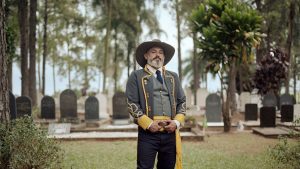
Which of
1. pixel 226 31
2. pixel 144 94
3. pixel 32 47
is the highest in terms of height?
pixel 32 47

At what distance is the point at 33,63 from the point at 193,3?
10.8 meters

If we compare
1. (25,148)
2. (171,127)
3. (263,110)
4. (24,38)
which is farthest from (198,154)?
(24,38)

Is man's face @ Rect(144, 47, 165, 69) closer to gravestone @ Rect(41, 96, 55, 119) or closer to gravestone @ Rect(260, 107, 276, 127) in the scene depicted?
gravestone @ Rect(260, 107, 276, 127)

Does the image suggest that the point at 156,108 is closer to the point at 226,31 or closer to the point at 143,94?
the point at 143,94

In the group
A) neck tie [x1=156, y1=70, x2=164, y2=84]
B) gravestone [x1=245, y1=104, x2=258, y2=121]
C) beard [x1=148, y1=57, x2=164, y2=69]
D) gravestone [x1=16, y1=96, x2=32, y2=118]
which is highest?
beard [x1=148, y1=57, x2=164, y2=69]

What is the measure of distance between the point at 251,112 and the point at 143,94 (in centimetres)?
1481

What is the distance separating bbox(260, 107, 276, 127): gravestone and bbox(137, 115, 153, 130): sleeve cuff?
11507mm

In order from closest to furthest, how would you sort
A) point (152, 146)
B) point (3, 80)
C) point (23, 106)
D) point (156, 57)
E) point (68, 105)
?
point (152, 146) < point (156, 57) < point (3, 80) < point (23, 106) < point (68, 105)

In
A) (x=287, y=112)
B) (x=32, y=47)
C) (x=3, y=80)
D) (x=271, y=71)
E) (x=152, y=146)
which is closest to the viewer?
(x=152, y=146)

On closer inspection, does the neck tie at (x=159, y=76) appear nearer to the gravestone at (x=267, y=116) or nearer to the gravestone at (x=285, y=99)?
the gravestone at (x=267, y=116)

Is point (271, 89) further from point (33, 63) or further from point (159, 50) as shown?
point (159, 50)

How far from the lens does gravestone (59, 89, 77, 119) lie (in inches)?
723

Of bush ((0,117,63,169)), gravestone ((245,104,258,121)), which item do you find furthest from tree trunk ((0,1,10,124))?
gravestone ((245,104,258,121))

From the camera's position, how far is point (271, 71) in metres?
23.3
